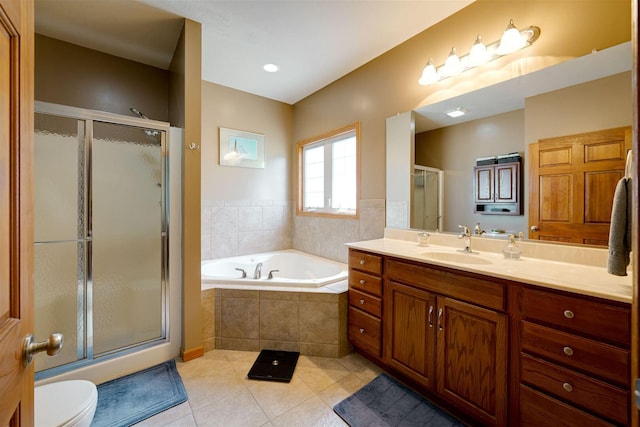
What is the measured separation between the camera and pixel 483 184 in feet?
6.16

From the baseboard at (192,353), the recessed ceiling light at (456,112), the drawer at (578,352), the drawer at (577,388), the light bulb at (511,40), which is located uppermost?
the light bulb at (511,40)

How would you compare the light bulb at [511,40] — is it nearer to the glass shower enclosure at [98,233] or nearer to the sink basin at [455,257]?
the sink basin at [455,257]

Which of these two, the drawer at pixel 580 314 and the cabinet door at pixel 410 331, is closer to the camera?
the drawer at pixel 580 314

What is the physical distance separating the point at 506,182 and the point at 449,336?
3.41 feet

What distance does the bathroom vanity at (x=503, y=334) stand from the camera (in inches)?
39.8

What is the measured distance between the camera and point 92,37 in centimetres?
226

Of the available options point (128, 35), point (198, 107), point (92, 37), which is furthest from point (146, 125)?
point (92, 37)

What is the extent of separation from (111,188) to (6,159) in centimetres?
157

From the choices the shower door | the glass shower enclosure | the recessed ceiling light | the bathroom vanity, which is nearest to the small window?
the shower door

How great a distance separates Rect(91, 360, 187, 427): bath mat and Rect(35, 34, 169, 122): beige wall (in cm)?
228

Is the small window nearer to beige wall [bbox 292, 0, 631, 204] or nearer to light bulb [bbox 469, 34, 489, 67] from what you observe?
beige wall [bbox 292, 0, 631, 204]

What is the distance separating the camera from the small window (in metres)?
2.96

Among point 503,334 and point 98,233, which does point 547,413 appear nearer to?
point 503,334

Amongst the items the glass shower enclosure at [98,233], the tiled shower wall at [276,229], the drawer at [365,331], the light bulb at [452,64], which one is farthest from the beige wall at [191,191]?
the light bulb at [452,64]
